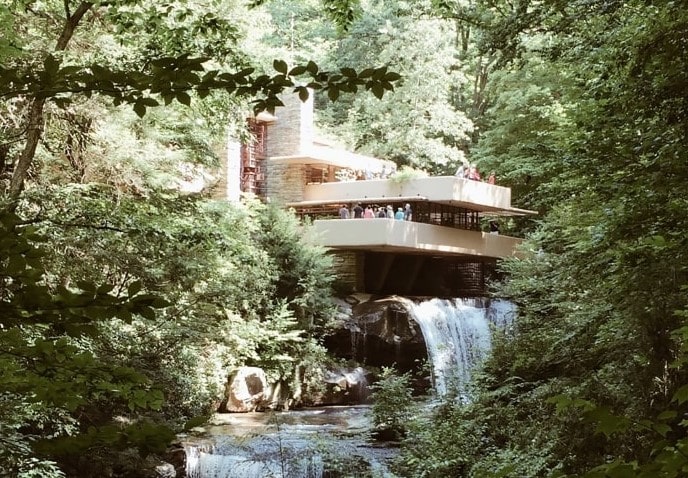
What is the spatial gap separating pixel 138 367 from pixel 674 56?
7545 mm

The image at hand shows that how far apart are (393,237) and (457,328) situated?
116 inches

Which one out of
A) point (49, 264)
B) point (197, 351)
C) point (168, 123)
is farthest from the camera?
point (197, 351)

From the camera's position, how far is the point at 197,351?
11.8 metres

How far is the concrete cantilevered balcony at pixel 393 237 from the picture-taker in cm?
1805

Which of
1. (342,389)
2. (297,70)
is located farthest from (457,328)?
(297,70)

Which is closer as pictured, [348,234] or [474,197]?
[348,234]

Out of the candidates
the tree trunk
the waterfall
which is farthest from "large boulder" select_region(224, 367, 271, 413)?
the tree trunk

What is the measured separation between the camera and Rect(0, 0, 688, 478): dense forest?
1625 millimetres

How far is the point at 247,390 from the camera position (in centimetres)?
1323

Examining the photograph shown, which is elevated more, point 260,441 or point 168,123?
point 168,123

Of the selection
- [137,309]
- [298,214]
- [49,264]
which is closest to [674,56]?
[137,309]

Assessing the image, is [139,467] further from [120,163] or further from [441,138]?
[441,138]

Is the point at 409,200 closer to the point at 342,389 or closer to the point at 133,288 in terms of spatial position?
the point at 342,389

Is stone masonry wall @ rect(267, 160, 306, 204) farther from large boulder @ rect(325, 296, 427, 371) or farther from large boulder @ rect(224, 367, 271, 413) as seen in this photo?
large boulder @ rect(224, 367, 271, 413)
